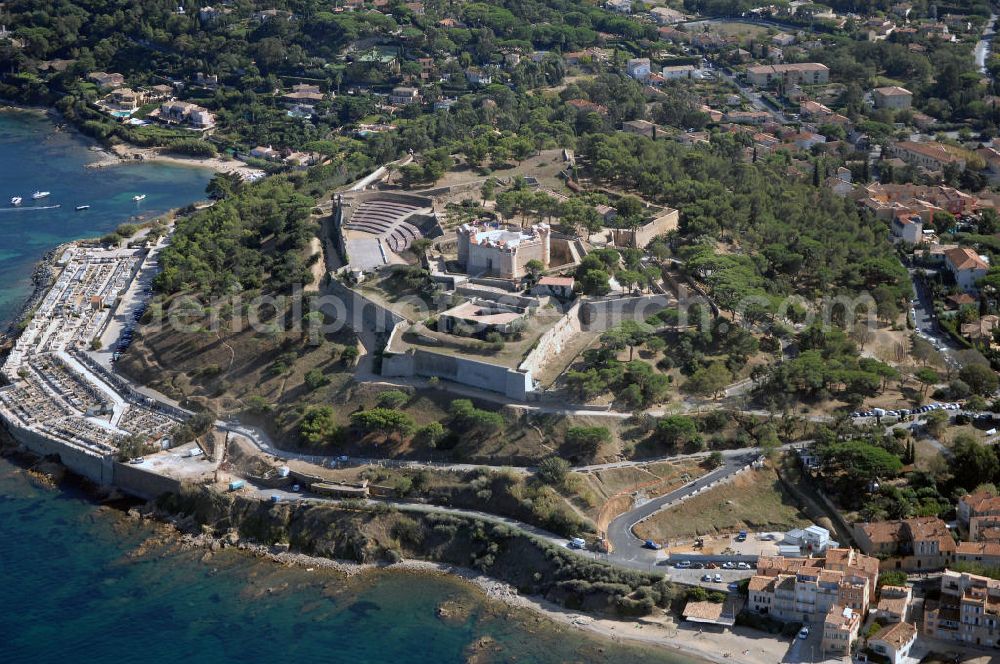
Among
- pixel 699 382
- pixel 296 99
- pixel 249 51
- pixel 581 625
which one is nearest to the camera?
pixel 581 625

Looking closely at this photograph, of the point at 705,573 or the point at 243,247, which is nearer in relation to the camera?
the point at 705,573

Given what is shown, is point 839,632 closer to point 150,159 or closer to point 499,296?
point 499,296

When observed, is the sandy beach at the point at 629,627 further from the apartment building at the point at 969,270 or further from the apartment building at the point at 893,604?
the apartment building at the point at 969,270

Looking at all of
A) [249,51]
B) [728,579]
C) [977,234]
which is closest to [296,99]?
[249,51]

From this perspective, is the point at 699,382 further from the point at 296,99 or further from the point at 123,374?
the point at 296,99

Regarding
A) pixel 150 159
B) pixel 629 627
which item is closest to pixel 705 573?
pixel 629 627

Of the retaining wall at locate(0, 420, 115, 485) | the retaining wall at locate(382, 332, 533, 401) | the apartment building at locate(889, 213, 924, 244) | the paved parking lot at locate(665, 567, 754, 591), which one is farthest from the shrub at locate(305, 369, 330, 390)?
the apartment building at locate(889, 213, 924, 244)
